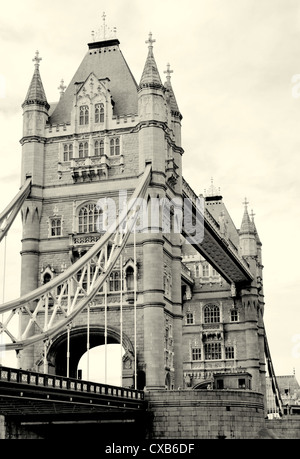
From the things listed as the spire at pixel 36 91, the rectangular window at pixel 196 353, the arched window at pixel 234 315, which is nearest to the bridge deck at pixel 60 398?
the spire at pixel 36 91

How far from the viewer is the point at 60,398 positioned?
103 ft

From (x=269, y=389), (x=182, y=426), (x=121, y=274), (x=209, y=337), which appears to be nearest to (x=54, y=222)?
(x=121, y=274)

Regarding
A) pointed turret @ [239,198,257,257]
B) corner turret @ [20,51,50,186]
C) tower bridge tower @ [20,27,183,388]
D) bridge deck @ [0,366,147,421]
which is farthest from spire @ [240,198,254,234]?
bridge deck @ [0,366,147,421]

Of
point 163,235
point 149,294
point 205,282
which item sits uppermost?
point 205,282

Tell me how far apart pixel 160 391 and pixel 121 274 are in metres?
7.09

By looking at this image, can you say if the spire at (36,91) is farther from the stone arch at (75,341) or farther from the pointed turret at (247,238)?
the pointed turret at (247,238)

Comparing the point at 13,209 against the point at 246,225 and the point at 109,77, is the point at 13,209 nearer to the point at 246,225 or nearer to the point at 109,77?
the point at 109,77

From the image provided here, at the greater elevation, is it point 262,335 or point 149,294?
point 262,335

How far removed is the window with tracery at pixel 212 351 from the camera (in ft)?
242

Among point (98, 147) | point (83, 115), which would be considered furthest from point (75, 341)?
point (83, 115)

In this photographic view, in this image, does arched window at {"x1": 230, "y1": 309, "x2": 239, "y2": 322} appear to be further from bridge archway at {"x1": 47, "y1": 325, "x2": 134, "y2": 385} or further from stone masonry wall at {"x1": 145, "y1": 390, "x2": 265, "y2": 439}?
stone masonry wall at {"x1": 145, "y1": 390, "x2": 265, "y2": 439}

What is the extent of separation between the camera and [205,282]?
251 ft

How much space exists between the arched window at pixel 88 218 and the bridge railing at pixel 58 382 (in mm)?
11958

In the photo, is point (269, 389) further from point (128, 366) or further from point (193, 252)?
point (128, 366)
